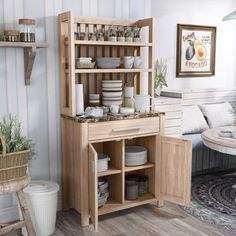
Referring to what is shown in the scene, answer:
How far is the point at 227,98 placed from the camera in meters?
5.03

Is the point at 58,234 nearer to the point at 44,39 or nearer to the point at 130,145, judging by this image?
the point at 130,145

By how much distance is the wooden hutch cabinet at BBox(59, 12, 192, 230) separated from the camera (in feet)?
9.66

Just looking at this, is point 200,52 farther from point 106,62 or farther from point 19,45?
point 19,45

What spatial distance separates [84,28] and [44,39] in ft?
1.21

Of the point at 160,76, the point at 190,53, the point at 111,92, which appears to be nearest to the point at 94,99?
the point at 111,92

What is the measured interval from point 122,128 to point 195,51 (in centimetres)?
216

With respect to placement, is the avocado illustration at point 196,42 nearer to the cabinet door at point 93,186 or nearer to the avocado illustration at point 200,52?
the avocado illustration at point 200,52

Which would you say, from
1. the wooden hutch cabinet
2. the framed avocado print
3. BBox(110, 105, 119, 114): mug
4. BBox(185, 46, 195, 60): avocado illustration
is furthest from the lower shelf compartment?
BBox(185, 46, 195, 60): avocado illustration

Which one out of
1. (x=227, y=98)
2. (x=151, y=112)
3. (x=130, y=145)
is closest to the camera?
(x=151, y=112)

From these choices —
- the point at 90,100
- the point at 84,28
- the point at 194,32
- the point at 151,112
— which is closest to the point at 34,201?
the point at 90,100

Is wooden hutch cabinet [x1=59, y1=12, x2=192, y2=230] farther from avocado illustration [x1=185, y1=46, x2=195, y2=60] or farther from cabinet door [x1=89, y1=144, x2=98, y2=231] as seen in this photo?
avocado illustration [x1=185, y1=46, x2=195, y2=60]

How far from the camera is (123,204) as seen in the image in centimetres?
322

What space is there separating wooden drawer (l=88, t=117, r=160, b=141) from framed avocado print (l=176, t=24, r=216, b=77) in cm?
161

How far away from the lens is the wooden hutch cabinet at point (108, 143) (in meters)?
2.95
